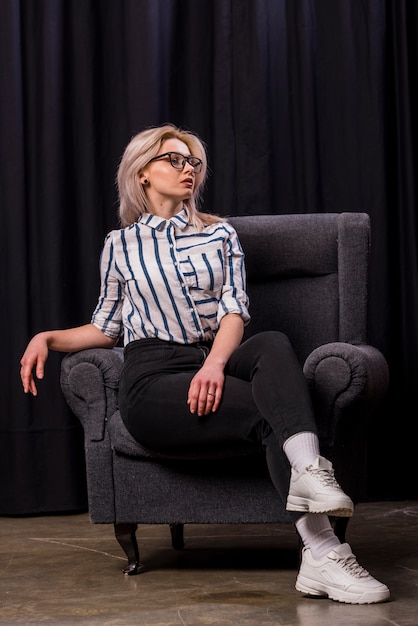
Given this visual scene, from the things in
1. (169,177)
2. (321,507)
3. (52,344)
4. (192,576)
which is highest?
(169,177)

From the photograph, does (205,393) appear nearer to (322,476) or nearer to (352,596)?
(322,476)

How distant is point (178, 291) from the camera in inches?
102

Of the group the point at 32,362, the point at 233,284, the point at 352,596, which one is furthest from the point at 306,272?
the point at 352,596

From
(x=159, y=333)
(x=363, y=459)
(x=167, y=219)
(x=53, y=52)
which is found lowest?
(x=363, y=459)

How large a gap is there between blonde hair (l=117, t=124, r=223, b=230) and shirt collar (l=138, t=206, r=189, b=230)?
0.02 meters

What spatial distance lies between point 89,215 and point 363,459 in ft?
5.20

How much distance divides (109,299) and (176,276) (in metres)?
0.26

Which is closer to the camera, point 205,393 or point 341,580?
point 341,580

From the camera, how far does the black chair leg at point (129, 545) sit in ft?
8.29

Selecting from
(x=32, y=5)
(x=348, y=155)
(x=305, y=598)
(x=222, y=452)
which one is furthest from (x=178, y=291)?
(x=32, y=5)

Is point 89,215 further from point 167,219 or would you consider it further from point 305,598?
point 305,598

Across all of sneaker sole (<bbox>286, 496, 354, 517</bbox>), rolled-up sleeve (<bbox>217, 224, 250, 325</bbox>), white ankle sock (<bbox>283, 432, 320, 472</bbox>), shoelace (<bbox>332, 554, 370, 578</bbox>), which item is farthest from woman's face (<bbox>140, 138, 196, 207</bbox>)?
shoelace (<bbox>332, 554, 370, 578</bbox>)

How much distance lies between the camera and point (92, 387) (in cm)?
256

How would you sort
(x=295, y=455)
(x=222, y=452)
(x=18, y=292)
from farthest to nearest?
(x=18, y=292) → (x=222, y=452) → (x=295, y=455)
